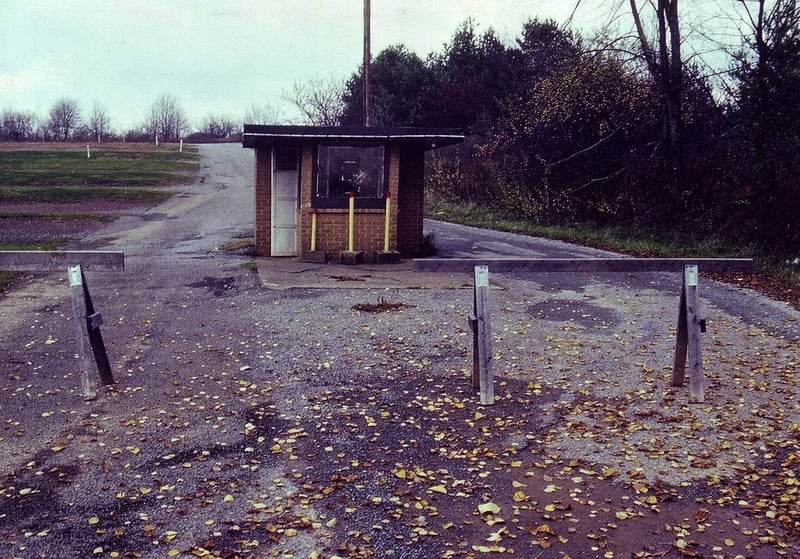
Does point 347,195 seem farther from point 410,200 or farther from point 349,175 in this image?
point 410,200

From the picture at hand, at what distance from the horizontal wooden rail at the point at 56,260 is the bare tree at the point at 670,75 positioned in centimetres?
1653

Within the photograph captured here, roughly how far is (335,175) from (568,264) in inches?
384

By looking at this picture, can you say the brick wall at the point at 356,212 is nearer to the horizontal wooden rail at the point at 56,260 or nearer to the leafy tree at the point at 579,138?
the leafy tree at the point at 579,138

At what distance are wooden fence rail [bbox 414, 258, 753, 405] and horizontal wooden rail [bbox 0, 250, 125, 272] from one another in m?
2.82

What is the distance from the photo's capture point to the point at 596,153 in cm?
2291

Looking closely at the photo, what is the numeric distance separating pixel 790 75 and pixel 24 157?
41.0 meters

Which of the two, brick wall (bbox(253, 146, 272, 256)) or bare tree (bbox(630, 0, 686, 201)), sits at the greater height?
bare tree (bbox(630, 0, 686, 201))

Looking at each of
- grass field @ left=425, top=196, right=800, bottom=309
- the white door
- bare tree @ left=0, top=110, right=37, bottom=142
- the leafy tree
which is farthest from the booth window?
bare tree @ left=0, top=110, right=37, bottom=142

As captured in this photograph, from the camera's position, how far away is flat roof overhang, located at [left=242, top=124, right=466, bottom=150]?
51.2 feet

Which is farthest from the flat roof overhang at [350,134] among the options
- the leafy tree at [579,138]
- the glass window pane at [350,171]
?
the leafy tree at [579,138]

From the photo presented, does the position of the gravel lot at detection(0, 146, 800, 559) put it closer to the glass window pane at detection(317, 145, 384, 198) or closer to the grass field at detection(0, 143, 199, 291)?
the glass window pane at detection(317, 145, 384, 198)

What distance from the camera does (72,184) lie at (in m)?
34.7

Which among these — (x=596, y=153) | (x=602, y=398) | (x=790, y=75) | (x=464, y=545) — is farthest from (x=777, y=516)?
(x=596, y=153)

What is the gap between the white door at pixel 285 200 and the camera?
16.9m
